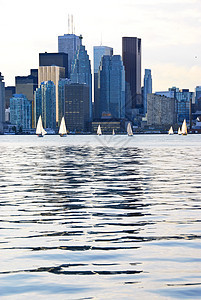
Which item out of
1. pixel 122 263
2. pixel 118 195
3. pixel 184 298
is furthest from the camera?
pixel 118 195

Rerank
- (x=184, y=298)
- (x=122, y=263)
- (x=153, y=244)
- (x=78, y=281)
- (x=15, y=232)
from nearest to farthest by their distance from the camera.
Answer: (x=184, y=298) < (x=78, y=281) < (x=122, y=263) < (x=153, y=244) < (x=15, y=232)

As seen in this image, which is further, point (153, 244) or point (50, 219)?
point (50, 219)

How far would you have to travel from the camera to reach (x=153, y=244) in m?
19.7

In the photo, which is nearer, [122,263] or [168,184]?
[122,263]

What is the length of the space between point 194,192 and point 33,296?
24.4 metres

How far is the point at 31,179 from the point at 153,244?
29.4 metres

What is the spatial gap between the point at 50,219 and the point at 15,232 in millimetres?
3465

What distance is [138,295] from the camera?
13.7 m

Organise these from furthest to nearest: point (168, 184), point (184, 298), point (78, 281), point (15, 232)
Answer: point (168, 184) < point (15, 232) < point (78, 281) < point (184, 298)

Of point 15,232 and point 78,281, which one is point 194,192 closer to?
point 15,232

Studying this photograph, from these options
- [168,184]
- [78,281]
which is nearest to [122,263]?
[78,281]

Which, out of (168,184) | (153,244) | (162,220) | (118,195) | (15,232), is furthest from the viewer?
(168,184)

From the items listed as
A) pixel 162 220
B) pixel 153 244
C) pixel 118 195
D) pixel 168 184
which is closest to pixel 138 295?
pixel 153 244

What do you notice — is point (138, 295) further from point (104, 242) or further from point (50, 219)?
point (50, 219)
